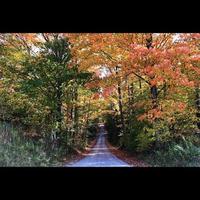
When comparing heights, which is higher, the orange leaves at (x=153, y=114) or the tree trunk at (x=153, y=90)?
the tree trunk at (x=153, y=90)

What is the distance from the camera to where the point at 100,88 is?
10.8 m

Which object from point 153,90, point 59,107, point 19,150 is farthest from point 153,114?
point 19,150

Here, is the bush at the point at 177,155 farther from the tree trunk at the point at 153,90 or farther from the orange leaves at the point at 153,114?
the tree trunk at the point at 153,90

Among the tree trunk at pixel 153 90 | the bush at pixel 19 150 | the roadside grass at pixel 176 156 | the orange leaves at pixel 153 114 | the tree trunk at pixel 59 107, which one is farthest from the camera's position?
the tree trunk at pixel 59 107

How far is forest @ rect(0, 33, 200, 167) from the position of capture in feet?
29.7

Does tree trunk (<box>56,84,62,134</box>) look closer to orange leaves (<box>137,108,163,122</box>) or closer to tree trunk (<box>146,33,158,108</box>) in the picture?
orange leaves (<box>137,108,163,122</box>)

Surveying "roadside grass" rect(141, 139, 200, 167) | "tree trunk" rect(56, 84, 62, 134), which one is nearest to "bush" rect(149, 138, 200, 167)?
"roadside grass" rect(141, 139, 200, 167)

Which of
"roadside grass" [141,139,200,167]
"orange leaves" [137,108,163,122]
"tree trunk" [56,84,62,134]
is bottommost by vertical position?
"roadside grass" [141,139,200,167]

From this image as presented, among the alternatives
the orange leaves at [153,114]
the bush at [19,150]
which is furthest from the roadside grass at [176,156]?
the bush at [19,150]

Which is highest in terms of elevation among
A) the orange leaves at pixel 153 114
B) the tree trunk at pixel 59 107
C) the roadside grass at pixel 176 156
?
the tree trunk at pixel 59 107

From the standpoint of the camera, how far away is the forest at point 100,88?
9047mm

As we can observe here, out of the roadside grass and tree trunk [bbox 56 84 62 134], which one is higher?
tree trunk [bbox 56 84 62 134]
